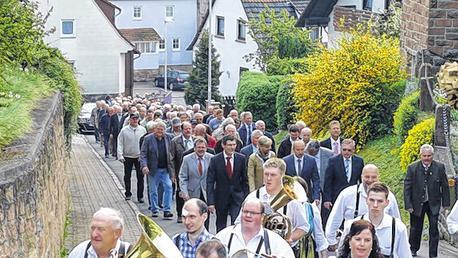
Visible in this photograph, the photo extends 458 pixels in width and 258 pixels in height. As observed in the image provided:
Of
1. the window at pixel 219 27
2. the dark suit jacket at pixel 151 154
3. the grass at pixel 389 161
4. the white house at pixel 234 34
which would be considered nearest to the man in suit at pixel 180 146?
the dark suit jacket at pixel 151 154

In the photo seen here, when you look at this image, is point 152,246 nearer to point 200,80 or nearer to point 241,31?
point 200,80

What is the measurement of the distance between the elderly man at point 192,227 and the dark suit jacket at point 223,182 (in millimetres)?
6048

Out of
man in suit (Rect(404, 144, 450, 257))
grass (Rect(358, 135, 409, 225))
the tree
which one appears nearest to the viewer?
man in suit (Rect(404, 144, 450, 257))

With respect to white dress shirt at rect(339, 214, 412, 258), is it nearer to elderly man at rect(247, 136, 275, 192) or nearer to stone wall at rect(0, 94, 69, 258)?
stone wall at rect(0, 94, 69, 258)

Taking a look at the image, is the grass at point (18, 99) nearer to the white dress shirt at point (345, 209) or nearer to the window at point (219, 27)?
the white dress shirt at point (345, 209)

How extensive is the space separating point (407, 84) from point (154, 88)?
5094cm

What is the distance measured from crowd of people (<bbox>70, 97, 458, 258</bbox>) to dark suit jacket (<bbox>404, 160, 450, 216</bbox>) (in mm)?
13

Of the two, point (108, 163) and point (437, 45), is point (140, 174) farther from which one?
point (108, 163)

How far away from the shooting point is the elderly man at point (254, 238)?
30.4 ft

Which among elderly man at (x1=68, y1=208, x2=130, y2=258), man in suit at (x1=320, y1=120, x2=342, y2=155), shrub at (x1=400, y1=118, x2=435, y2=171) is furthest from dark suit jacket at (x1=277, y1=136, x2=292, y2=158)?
elderly man at (x1=68, y1=208, x2=130, y2=258)

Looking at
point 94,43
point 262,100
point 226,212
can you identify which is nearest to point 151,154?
point 226,212

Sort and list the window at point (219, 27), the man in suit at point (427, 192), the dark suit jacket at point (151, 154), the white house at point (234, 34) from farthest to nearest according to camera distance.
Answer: the window at point (219, 27)
the white house at point (234, 34)
the dark suit jacket at point (151, 154)
the man in suit at point (427, 192)

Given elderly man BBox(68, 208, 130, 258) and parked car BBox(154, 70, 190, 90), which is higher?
elderly man BBox(68, 208, 130, 258)

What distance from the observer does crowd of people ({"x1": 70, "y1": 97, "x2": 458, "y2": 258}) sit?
29.9 feet
